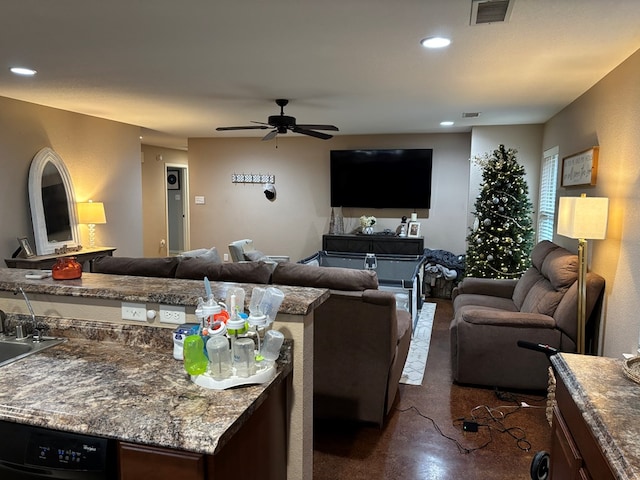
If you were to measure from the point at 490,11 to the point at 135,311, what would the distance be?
2.24 metres

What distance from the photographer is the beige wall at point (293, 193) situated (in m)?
7.04

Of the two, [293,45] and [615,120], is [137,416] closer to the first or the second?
[293,45]

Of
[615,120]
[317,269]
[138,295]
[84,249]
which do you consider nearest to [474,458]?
[317,269]

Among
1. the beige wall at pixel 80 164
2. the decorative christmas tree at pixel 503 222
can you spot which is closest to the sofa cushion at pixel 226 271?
the beige wall at pixel 80 164

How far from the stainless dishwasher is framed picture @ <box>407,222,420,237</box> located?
20.3 ft

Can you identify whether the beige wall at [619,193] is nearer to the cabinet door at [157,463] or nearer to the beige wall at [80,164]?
the cabinet door at [157,463]

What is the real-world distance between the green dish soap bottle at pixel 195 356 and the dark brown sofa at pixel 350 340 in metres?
1.31

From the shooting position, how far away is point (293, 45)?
2889 mm

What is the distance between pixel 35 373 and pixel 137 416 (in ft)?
1.79

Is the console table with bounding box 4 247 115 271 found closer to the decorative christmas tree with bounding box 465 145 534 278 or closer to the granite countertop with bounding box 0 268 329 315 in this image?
the granite countertop with bounding box 0 268 329 315

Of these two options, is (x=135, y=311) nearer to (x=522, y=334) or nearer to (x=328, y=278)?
(x=328, y=278)

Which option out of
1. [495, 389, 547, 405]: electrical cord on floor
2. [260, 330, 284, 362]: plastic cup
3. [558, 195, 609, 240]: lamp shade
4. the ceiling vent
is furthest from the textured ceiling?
[495, 389, 547, 405]: electrical cord on floor

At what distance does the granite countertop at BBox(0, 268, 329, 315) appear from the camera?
1.65m

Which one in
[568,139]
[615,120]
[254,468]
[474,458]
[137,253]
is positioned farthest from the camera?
[137,253]
